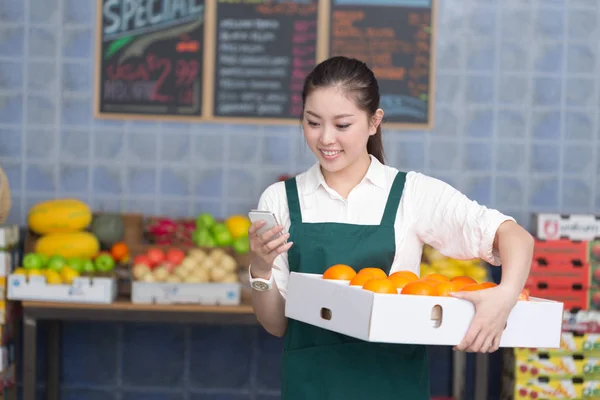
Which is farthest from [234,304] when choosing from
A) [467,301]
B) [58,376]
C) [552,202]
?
[467,301]

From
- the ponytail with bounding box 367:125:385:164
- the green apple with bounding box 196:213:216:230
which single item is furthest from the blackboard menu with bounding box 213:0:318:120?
the ponytail with bounding box 367:125:385:164

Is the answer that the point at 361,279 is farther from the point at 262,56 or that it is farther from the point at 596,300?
the point at 262,56

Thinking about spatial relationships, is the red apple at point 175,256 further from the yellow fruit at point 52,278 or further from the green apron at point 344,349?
the green apron at point 344,349

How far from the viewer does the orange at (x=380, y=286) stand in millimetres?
1721

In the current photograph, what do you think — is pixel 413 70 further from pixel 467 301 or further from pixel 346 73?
pixel 467 301

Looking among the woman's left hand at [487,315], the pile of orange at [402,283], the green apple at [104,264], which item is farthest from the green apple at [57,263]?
the woman's left hand at [487,315]

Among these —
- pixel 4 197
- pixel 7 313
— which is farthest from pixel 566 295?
pixel 4 197

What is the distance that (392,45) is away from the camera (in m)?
4.45

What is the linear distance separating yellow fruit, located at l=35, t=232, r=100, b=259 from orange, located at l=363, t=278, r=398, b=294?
2523 millimetres

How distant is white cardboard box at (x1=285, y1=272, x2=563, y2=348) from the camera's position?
1639mm

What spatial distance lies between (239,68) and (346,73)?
2500 mm

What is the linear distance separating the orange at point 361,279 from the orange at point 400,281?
5 cm

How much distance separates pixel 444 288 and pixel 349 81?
54 cm

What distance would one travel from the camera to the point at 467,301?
1.67m
